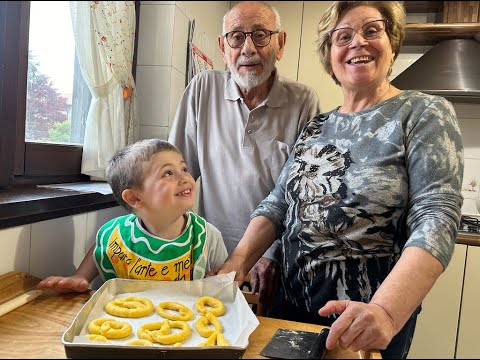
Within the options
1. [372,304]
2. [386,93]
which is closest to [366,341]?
[372,304]

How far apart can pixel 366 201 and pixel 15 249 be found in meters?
0.75

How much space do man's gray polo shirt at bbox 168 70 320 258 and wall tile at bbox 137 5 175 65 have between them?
42 centimetres

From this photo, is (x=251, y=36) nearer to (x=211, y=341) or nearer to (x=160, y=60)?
(x=160, y=60)

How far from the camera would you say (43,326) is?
69cm

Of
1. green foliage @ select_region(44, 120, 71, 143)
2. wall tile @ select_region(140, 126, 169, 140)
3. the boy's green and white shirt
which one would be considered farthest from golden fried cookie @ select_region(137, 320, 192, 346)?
wall tile @ select_region(140, 126, 169, 140)

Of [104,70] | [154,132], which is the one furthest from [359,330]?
[154,132]

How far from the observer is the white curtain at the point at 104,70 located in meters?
1.26

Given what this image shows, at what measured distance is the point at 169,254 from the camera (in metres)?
0.86

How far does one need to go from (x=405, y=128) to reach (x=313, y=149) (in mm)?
214

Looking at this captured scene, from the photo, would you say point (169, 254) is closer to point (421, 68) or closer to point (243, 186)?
point (243, 186)

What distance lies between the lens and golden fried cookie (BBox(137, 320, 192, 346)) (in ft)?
2.09

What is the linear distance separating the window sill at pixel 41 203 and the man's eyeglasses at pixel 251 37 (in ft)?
1.97

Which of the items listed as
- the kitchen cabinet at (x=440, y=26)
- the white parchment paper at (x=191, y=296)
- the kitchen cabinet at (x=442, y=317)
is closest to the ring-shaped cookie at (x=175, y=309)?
the white parchment paper at (x=191, y=296)

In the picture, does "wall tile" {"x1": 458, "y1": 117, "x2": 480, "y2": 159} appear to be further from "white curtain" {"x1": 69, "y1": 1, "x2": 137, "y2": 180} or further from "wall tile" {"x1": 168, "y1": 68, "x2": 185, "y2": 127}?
"white curtain" {"x1": 69, "y1": 1, "x2": 137, "y2": 180}
